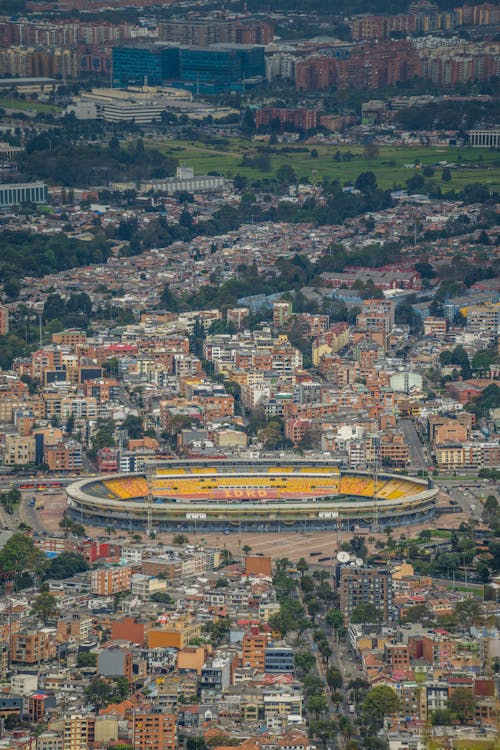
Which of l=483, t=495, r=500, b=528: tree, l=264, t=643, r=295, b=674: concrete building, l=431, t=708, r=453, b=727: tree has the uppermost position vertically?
l=431, t=708, r=453, b=727: tree

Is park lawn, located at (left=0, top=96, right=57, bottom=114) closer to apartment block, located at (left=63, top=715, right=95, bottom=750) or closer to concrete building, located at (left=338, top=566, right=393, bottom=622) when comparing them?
concrete building, located at (left=338, top=566, right=393, bottom=622)

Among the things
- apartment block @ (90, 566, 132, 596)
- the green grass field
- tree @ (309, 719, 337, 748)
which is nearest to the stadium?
apartment block @ (90, 566, 132, 596)

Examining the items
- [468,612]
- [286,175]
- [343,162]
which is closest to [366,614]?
[468,612]

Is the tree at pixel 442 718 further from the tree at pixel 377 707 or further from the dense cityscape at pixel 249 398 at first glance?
the tree at pixel 377 707

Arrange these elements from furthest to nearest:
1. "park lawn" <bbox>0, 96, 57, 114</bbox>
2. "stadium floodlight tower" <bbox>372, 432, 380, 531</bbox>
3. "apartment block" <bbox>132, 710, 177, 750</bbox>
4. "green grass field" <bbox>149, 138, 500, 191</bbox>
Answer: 1. "park lawn" <bbox>0, 96, 57, 114</bbox>
2. "green grass field" <bbox>149, 138, 500, 191</bbox>
3. "stadium floodlight tower" <bbox>372, 432, 380, 531</bbox>
4. "apartment block" <bbox>132, 710, 177, 750</bbox>

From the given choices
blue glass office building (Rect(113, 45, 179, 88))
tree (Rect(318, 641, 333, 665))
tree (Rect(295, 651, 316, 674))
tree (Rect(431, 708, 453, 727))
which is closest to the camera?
tree (Rect(431, 708, 453, 727))

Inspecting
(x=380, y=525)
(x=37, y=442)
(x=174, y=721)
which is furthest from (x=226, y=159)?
(x=174, y=721)

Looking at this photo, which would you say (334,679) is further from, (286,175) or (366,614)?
(286,175)
